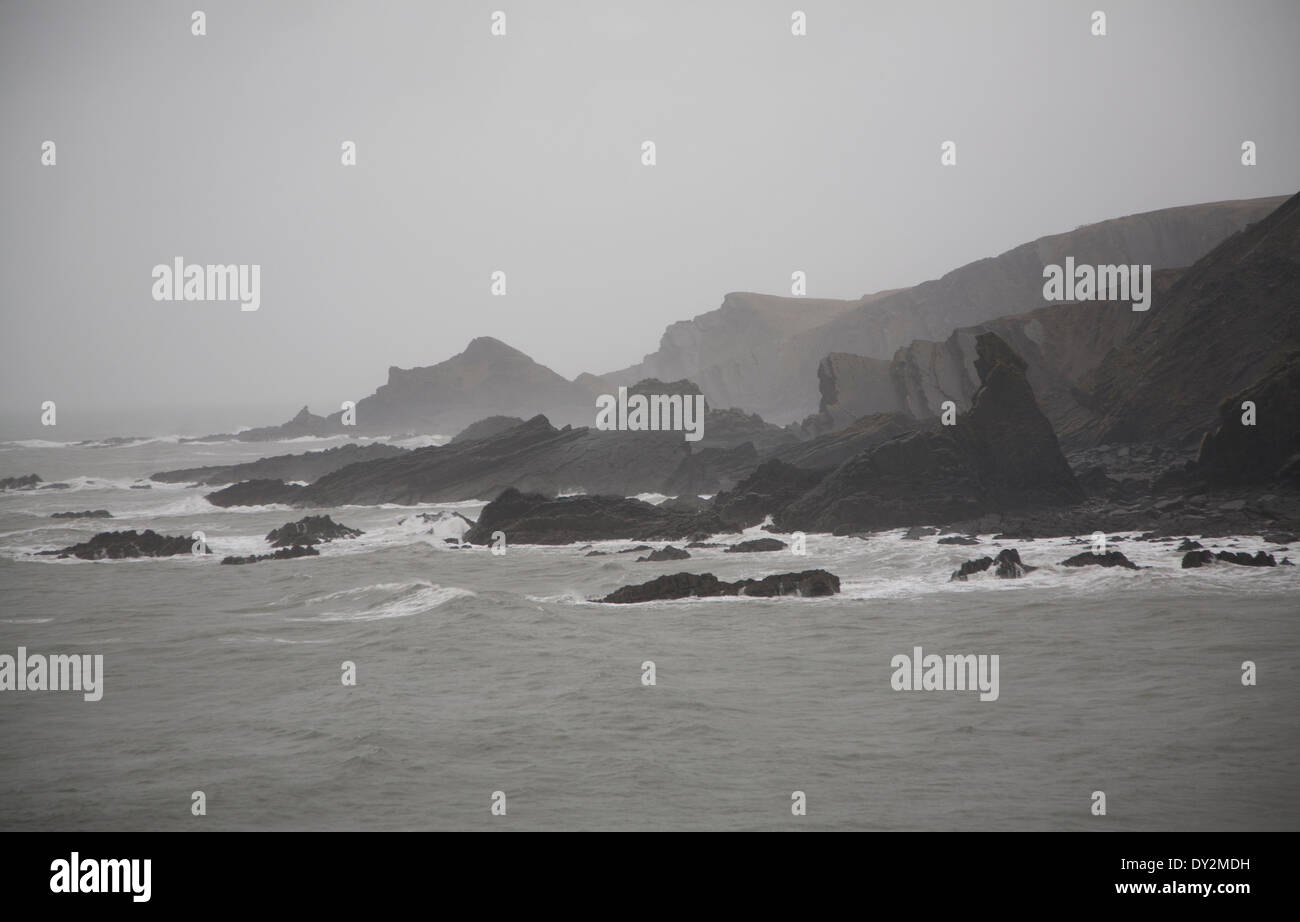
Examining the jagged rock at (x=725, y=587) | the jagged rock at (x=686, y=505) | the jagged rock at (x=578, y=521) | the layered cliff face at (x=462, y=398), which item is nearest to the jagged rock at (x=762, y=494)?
the jagged rock at (x=578, y=521)

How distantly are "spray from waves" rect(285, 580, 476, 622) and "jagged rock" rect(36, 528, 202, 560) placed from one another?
11.6 m

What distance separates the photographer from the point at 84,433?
127750mm

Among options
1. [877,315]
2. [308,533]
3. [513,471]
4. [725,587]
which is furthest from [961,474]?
[877,315]

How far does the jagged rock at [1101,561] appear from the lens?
84.5 ft

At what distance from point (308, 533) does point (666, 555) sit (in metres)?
14.7

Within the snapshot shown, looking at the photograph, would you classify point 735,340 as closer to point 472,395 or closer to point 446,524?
point 472,395

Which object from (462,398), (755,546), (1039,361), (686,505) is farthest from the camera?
(462,398)

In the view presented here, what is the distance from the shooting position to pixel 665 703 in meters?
16.7

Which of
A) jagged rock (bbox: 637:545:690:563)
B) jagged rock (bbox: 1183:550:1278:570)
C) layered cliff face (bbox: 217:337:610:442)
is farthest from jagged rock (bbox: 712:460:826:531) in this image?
layered cliff face (bbox: 217:337:610:442)

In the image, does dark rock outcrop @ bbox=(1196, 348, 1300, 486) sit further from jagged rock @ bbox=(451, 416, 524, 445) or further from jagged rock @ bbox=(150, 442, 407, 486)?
jagged rock @ bbox=(451, 416, 524, 445)

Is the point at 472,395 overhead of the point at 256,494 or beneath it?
overhead
